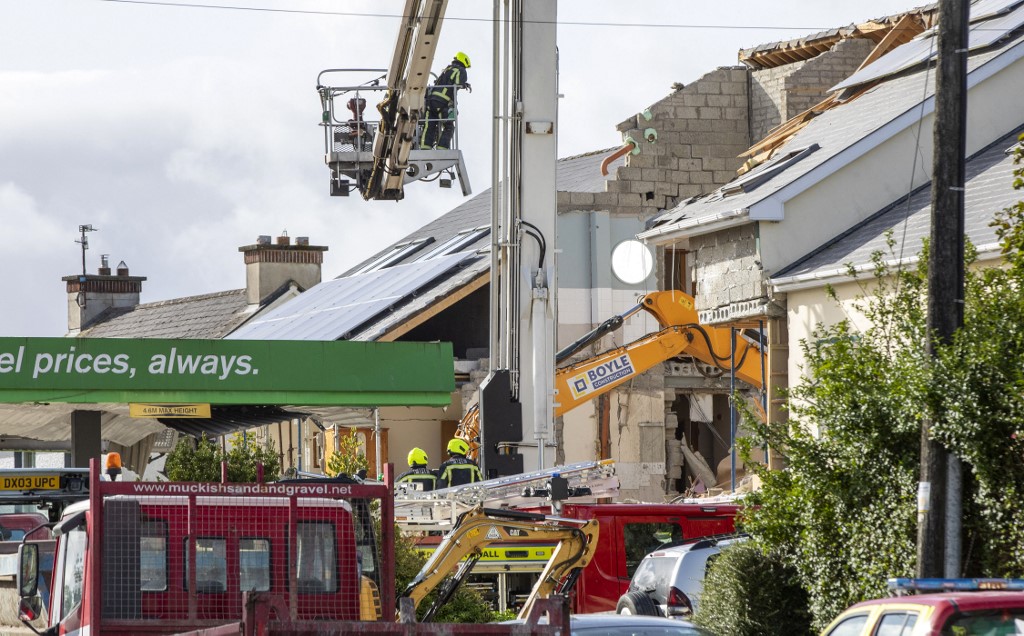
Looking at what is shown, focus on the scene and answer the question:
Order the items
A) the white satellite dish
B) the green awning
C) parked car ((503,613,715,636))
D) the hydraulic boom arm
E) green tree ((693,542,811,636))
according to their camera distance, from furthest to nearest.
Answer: the white satellite dish → the hydraulic boom arm → the green awning → green tree ((693,542,811,636)) → parked car ((503,613,715,636))

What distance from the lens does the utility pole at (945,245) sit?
11969 millimetres

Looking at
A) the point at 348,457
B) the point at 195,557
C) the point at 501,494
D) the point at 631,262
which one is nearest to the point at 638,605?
the point at 501,494

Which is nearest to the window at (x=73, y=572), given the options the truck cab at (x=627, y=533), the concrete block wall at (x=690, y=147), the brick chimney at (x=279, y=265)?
the truck cab at (x=627, y=533)

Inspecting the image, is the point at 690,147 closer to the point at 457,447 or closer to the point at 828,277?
the point at 828,277

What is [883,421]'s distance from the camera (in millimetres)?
12945

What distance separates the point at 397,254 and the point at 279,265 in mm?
5938

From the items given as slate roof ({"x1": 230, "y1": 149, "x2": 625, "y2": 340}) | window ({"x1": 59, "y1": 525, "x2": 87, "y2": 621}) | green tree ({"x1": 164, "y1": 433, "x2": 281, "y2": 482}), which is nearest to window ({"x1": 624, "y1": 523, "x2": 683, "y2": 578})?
window ({"x1": 59, "y1": 525, "x2": 87, "y2": 621})

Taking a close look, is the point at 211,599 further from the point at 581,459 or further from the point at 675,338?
the point at 581,459

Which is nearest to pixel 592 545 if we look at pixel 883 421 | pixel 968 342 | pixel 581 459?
pixel 883 421

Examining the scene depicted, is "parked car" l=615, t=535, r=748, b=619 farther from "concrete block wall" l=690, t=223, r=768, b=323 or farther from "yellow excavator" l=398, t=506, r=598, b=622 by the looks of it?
"concrete block wall" l=690, t=223, r=768, b=323

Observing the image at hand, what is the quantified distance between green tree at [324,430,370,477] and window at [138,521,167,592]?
16.9m

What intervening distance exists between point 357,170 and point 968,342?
1494 centimetres

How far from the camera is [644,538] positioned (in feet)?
61.7

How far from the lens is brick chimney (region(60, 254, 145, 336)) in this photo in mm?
57031
